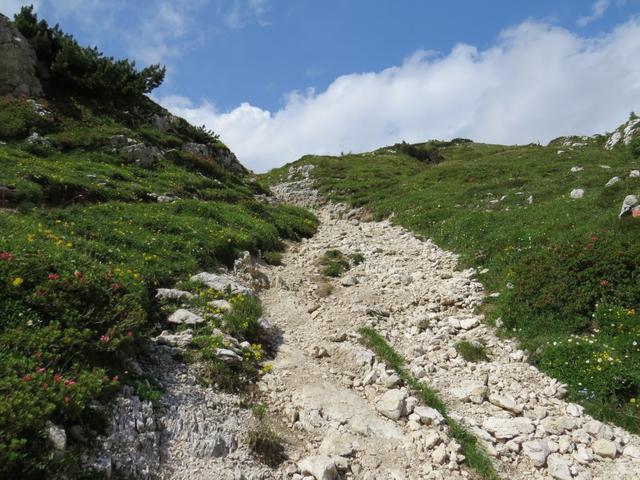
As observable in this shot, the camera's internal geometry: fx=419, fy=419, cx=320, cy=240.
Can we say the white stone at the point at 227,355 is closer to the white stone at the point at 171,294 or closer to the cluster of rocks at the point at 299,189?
the white stone at the point at 171,294

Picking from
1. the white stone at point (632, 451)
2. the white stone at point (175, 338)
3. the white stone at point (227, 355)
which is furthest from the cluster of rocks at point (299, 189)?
the white stone at point (632, 451)

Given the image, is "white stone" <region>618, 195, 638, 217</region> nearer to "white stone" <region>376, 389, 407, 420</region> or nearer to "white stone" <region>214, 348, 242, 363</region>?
"white stone" <region>376, 389, 407, 420</region>

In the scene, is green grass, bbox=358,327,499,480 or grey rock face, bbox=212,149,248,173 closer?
green grass, bbox=358,327,499,480

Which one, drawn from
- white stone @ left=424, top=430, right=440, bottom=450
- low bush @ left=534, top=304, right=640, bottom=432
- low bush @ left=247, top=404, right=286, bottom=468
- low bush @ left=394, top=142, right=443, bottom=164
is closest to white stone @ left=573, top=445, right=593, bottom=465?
low bush @ left=534, top=304, right=640, bottom=432

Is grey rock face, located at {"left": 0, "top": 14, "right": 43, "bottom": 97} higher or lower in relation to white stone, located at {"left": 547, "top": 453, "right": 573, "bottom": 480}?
higher

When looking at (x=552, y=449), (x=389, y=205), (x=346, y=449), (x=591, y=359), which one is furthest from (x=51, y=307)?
(x=389, y=205)

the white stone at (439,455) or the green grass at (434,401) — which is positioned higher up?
the green grass at (434,401)

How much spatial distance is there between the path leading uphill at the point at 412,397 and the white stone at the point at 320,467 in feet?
0.06

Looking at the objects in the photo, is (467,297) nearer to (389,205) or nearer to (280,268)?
(280,268)

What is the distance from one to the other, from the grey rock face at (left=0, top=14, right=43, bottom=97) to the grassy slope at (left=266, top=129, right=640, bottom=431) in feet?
82.0

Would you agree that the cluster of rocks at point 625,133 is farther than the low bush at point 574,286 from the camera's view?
Yes

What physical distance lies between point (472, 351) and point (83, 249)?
10.7 m

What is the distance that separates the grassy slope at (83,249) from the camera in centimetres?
572

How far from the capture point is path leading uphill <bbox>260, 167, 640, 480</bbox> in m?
7.21
